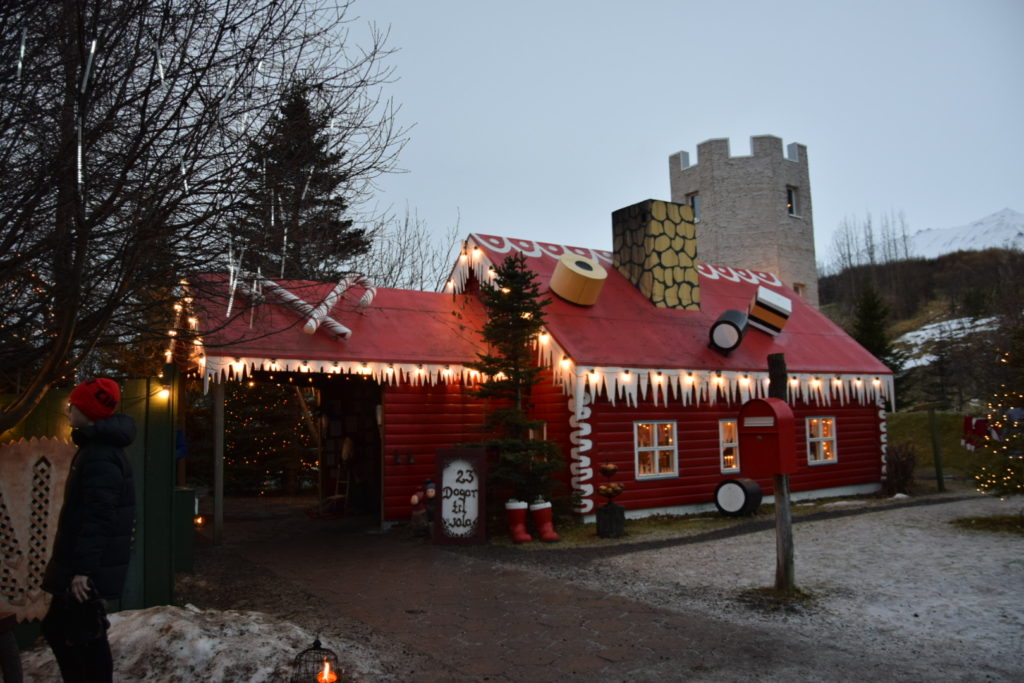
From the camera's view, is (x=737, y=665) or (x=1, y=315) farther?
(x=737, y=665)

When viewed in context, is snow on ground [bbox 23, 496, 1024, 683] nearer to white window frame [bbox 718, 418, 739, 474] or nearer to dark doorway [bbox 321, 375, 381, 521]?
white window frame [bbox 718, 418, 739, 474]

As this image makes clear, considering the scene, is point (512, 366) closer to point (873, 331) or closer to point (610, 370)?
point (610, 370)

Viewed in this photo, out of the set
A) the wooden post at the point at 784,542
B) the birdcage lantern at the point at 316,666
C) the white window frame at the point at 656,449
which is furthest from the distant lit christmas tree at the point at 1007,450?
the birdcage lantern at the point at 316,666

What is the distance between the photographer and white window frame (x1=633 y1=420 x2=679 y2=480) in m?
13.9

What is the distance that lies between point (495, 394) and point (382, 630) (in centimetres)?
A: 603

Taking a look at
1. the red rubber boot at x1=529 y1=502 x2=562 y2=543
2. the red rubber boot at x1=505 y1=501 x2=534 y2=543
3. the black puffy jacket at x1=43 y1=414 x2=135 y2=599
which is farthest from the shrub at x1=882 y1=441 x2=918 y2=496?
the black puffy jacket at x1=43 y1=414 x2=135 y2=599

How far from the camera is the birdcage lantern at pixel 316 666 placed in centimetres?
421

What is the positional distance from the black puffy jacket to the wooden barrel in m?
11.7

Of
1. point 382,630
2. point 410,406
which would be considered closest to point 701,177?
point 410,406

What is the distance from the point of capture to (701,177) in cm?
2789

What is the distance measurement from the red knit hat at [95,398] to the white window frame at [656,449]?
10861 millimetres

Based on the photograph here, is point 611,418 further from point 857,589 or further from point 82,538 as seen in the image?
point 82,538

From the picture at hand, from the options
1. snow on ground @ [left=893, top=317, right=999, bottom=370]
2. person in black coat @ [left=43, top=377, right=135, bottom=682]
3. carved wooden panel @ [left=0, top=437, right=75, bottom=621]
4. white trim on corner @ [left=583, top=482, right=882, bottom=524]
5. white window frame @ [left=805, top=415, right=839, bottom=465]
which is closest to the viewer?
person in black coat @ [left=43, top=377, right=135, bottom=682]

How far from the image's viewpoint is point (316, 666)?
191 inches
